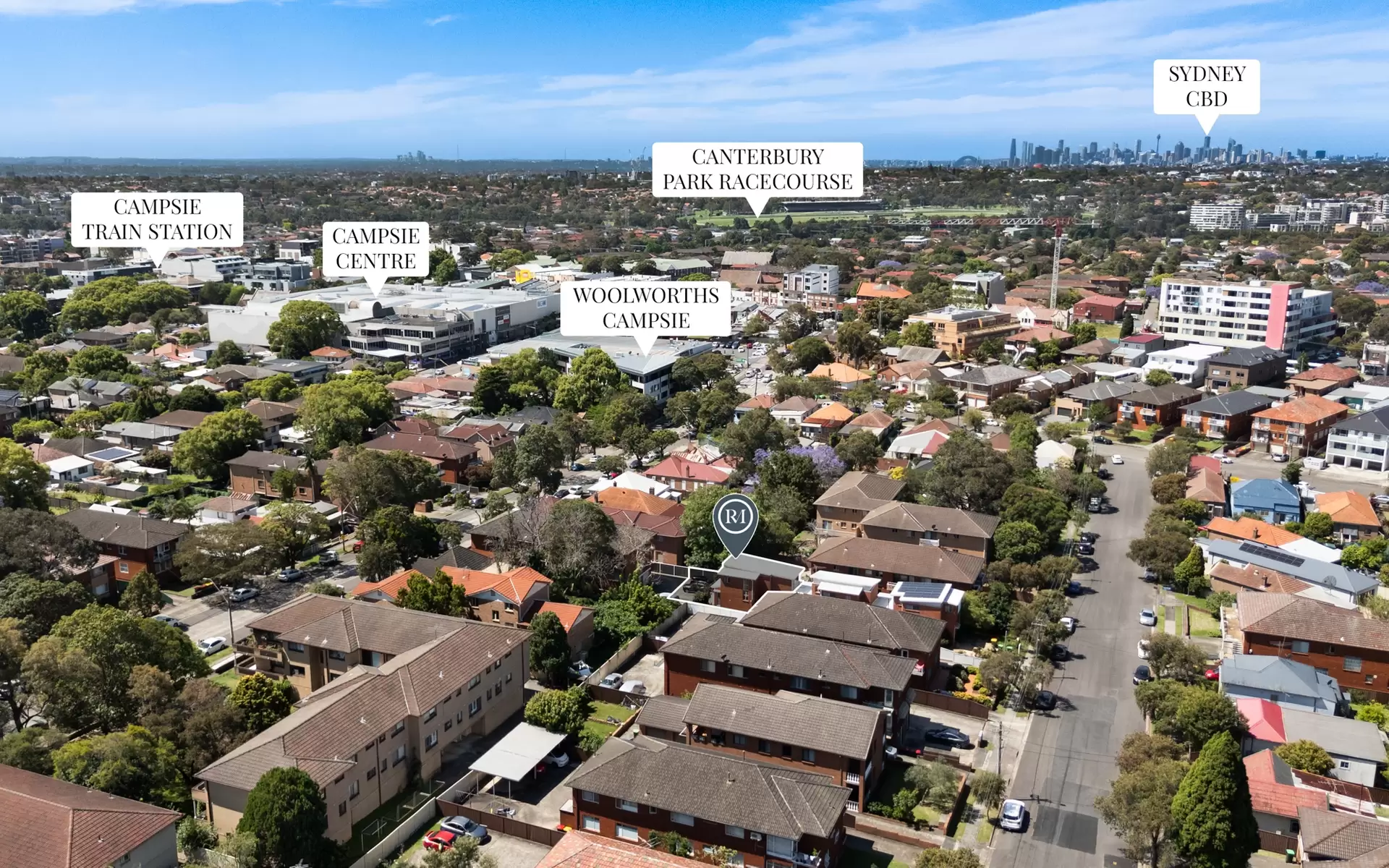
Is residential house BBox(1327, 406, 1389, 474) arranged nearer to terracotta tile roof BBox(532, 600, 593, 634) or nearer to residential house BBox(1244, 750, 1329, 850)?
residential house BBox(1244, 750, 1329, 850)

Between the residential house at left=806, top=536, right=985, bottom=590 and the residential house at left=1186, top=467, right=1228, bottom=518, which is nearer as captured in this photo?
the residential house at left=806, top=536, right=985, bottom=590

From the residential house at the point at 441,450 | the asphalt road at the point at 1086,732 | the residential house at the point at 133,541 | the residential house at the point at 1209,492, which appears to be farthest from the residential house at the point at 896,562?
the residential house at the point at 133,541

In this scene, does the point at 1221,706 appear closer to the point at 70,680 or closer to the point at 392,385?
the point at 70,680

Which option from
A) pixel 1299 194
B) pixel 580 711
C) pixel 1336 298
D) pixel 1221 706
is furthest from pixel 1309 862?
pixel 1299 194

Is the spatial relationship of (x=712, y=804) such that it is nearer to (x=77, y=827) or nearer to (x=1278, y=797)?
(x=77, y=827)

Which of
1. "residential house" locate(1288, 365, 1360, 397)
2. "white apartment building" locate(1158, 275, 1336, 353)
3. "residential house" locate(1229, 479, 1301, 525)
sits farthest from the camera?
"white apartment building" locate(1158, 275, 1336, 353)

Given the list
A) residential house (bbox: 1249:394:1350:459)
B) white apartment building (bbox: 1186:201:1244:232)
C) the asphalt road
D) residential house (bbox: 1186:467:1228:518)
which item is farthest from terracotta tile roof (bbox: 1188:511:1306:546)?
white apartment building (bbox: 1186:201:1244:232)
